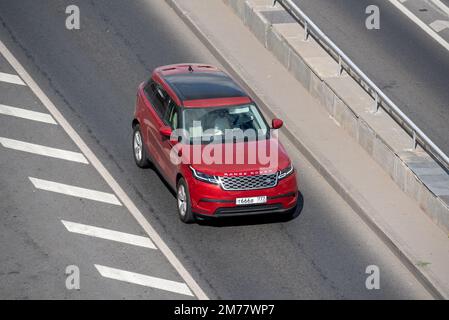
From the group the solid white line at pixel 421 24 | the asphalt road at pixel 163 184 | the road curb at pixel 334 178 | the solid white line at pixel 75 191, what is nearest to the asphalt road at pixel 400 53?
the solid white line at pixel 421 24

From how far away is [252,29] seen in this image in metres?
30.0

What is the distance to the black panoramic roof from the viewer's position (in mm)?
23469

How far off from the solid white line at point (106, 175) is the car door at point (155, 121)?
96cm

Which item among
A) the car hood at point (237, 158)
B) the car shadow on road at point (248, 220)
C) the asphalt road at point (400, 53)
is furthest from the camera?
the asphalt road at point (400, 53)

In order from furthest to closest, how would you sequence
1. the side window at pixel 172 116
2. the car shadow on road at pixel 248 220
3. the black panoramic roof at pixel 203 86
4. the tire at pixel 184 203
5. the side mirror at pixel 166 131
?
the black panoramic roof at pixel 203 86 < the side window at pixel 172 116 < the side mirror at pixel 166 131 < the car shadow on road at pixel 248 220 < the tire at pixel 184 203

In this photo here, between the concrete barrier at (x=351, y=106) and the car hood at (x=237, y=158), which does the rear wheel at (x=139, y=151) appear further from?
the concrete barrier at (x=351, y=106)

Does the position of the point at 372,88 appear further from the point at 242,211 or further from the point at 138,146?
the point at 242,211

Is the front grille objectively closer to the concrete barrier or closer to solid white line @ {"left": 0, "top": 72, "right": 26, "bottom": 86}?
the concrete barrier

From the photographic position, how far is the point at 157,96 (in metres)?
24.1

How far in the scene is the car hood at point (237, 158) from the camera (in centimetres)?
2180

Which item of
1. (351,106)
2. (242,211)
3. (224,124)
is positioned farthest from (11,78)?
(242,211)

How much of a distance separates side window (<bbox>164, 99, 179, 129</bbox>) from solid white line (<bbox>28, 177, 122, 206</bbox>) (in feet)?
5.85

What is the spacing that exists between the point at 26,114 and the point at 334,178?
6876 millimetres

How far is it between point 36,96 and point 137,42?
3585 millimetres
